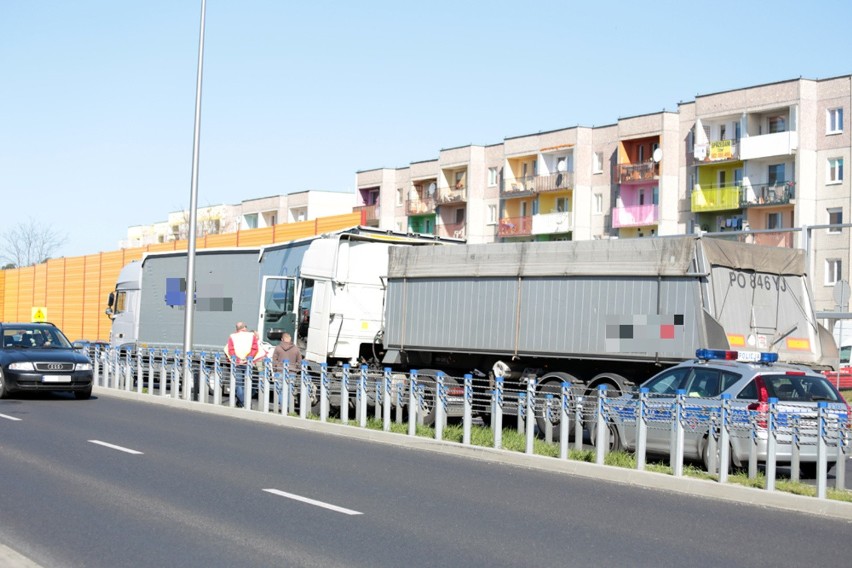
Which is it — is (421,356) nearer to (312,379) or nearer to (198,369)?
(312,379)

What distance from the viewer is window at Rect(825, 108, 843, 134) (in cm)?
5619

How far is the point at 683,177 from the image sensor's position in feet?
208

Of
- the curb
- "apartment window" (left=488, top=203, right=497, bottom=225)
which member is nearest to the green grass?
the curb

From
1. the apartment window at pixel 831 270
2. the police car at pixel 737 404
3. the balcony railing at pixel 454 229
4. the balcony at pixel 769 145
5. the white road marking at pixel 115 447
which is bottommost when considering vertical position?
the white road marking at pixel 115 447

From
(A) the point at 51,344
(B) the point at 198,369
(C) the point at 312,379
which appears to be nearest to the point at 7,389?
(A) the point at 51,344

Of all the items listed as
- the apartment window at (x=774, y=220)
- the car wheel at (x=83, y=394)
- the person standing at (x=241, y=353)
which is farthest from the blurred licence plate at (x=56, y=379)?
the apartment window at (x=774, y=220)

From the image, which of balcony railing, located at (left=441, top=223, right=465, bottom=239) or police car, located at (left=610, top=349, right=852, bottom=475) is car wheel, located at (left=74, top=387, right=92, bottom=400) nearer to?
police car, located at (left=610, top=349, right=852, bottom=475)

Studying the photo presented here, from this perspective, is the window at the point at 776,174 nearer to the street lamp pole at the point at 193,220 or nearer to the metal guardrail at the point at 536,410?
the street lamp pole at the point at 193,220

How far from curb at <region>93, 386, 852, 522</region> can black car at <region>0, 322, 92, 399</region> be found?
16.3 ft

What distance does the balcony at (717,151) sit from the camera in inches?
2355

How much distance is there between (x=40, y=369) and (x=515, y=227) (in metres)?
51.5

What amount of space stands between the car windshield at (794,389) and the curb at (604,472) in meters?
Result: 2.09

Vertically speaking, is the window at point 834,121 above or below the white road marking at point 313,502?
above

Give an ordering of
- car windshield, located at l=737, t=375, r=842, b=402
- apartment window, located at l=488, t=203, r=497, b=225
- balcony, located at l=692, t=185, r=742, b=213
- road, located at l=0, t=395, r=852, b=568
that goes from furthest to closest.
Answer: apartment window, located at l=488, t=203, r=497, b=225 → balcony, located at l=692, t=185, r=742, b=213 → car windshield, located at l=737, t=375, r=842, b=402 → road, located at l=0, t=395, r=852, b=568
